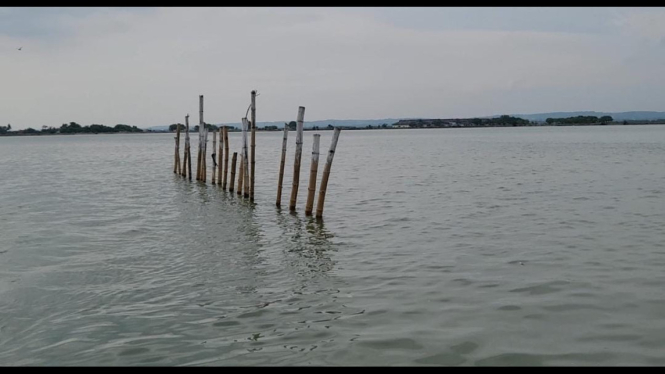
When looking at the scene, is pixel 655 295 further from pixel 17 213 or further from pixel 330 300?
pixel 17 213

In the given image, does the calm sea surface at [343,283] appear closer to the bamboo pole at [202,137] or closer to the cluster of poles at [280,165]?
the cluster of poles at [280,165]

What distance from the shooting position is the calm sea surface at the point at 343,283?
6.85 metres

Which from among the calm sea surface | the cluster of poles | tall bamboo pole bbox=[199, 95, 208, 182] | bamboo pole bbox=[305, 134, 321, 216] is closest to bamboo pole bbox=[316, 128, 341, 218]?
the cluster of poles

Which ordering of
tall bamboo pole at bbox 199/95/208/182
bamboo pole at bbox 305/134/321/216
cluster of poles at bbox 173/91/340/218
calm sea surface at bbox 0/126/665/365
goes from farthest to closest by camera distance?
tall bamboo pole at bbox 199/95/208/182
cluster of poles at bbox 173/91/340/218
bamboo pole at bbox 305/134/321/216
calm sea surface at bbox 0/126/665/365

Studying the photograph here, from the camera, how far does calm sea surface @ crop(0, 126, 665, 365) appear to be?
685cm

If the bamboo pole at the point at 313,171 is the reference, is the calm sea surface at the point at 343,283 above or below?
below

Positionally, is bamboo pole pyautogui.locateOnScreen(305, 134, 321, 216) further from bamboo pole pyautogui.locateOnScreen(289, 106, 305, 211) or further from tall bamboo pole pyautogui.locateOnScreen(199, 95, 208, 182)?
tall bamboo pole pyautogui.locateOnScreen(199, 95, 208, 182)

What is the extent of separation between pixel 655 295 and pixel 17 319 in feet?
31.8

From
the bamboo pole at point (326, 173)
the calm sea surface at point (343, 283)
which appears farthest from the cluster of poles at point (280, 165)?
the calm sea surface at point (343, 283)

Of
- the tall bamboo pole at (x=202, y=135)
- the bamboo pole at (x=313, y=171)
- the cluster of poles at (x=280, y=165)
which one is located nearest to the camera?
the bamboo pole at (x=313, y=171)

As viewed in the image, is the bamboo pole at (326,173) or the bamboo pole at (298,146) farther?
the bamboo pole at (298,146)

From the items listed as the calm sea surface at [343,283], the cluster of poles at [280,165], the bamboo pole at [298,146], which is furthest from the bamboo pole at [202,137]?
the bamboo pole at [298,146]

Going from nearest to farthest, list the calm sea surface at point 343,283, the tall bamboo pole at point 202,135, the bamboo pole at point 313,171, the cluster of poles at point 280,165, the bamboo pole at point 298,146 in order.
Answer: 1. the calm sea surface at point 343,283
2. the bamboo pole at point 313,171
3. the cluster of poles at point 280,165
4. the bamboo pole at point 298,146
5. the tall bamboo pole at point 202,135

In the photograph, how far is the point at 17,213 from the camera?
19.7m
